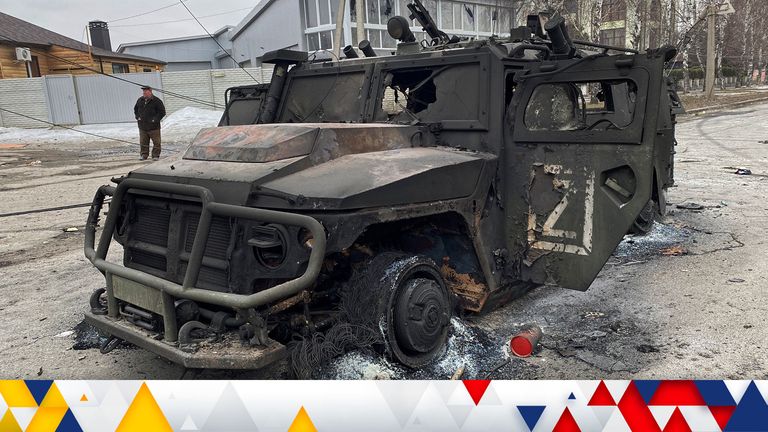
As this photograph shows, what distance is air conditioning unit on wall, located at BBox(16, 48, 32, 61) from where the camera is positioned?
1016 inches

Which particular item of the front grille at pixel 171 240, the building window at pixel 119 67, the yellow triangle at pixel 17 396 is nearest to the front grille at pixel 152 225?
the front grille at pixel 171 240

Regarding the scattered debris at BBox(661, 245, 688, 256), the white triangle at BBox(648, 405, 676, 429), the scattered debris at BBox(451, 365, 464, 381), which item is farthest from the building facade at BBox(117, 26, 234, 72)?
the white triangle at BBox(648, 405, 676, 429)

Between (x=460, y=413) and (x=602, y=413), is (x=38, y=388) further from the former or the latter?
(x=602, y=413)

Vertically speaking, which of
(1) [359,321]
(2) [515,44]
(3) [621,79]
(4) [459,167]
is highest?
(2) [515,44]

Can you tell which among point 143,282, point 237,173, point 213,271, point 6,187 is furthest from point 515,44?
point 6,187

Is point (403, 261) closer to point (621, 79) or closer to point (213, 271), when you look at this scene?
point (213, 271)

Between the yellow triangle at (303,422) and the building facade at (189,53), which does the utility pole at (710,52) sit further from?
the building facade at (189,53)

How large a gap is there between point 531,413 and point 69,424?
1.30 m

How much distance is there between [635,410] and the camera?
5.38 ft

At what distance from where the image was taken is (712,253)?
5.84 meters

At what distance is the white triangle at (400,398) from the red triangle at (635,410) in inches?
21.7

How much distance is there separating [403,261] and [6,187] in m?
10.5

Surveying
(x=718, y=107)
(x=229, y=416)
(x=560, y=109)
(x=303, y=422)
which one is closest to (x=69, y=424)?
(x=229, y=416)

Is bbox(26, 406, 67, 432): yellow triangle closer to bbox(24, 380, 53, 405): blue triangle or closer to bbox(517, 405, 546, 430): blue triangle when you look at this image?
bbox(24, 380, 53, 405): blue triangle
